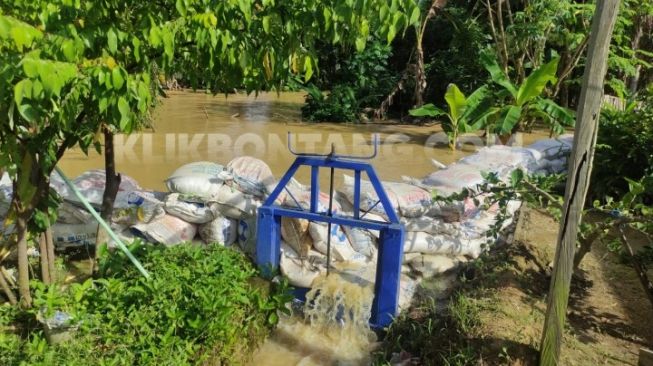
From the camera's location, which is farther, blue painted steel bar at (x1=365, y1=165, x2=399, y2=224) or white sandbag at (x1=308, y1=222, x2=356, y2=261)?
white sandbag at (x1=308, y1=222, x2=356, y2=261)

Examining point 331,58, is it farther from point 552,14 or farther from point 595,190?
point 595,190

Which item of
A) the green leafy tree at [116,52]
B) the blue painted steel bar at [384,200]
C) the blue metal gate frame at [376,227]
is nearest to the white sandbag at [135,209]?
the blue metal gate frame at [376,227]

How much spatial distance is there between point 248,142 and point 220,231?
17.4ft

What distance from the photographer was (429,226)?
3.96 m

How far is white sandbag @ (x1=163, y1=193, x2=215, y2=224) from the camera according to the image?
3766 millimetres

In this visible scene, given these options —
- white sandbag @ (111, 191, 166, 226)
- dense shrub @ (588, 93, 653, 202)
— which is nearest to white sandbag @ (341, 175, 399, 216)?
white sandbag @ (111, 191, 166, 226)

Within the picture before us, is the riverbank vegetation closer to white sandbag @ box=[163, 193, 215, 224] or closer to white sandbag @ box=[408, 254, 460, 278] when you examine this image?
white sandbag @ box=[408, 254, 460, 278]

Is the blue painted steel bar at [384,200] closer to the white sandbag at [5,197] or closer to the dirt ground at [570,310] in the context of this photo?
the dirt ground at [570,310]

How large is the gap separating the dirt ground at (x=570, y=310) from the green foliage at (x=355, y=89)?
8.60 m

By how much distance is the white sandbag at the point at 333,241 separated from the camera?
370 centimetres

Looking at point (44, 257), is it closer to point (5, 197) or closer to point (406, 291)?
point (5, 197)

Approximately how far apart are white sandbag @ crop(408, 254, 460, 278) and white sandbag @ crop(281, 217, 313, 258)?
0.76 metres

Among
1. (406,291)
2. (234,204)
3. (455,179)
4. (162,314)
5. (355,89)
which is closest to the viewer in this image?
(162,314)

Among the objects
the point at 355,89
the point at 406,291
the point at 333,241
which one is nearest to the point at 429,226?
the point at 406,291
